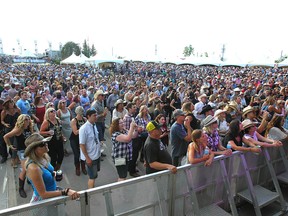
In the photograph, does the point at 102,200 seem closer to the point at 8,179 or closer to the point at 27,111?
the point at 8,179

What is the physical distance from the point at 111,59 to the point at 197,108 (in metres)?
25.6

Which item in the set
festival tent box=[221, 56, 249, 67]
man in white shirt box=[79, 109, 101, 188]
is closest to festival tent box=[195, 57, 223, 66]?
festival tent box=[221, 56, 249, 67]

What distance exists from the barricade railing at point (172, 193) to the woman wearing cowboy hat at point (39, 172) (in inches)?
8.9

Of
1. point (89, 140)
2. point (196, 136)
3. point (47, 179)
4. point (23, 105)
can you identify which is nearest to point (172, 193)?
point (196, 136)

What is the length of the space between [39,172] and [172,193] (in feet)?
5.58

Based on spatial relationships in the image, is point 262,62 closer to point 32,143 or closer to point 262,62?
point 262,62

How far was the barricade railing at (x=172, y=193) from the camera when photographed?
8.05ft

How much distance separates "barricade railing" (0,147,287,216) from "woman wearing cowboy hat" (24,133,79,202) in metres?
0.23

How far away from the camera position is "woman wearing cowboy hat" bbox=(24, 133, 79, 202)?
2.55 meters

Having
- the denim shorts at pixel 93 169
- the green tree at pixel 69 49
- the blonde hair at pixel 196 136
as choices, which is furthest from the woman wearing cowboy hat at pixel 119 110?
the green tree at pixel 69 49

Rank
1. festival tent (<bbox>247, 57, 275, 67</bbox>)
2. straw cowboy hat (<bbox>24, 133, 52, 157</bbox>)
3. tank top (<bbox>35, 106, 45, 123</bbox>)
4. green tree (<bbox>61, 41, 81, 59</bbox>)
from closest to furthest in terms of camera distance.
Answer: straw cowboy hat (<bbox>24, 133, 52, 157</bbox>) < tank top (<bbox>35, 106, 45, 123</bbox>) < festival tent (<bbox>247, 57, 275, 67</bbox>) < green tree (<bbox>61, 41, 81, 59</bbox>)

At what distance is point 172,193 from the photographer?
3.17 m

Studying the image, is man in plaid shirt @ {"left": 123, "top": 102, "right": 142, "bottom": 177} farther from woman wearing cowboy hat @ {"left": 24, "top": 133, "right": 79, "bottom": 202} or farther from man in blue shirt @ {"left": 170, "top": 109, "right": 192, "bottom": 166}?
woman wearing cowboy hat @ {"left": 24, "top": 133, "right": 79, "bottom": 202}

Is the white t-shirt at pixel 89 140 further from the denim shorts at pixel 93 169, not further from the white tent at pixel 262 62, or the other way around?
the white tent at pixel 262 62
